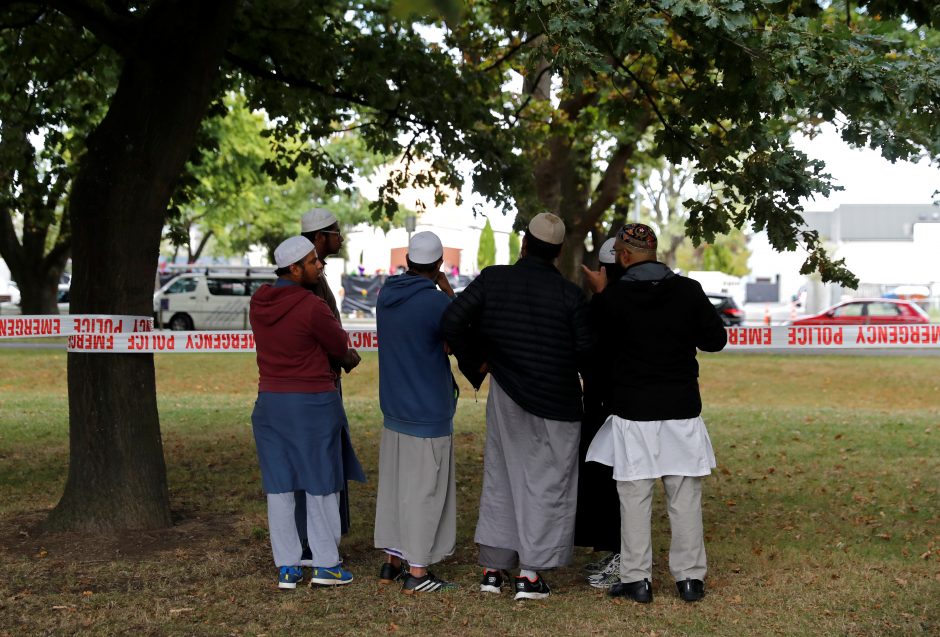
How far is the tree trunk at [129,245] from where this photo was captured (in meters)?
7.56

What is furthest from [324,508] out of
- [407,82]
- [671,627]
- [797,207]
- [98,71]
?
[98,71]

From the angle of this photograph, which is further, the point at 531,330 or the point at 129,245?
the point at 129,245

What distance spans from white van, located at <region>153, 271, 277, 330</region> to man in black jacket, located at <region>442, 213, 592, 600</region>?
28886 mm

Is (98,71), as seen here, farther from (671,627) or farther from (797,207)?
(671,627)

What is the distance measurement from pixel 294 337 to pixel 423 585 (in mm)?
1413

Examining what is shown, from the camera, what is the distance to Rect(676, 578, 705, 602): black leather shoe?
5945 mm

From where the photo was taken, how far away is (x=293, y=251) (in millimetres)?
6148

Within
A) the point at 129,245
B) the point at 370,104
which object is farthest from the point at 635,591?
the point at 370,104

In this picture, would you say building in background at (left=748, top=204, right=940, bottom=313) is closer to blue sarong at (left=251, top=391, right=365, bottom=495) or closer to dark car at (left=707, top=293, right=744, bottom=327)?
dark car at (left=707, top=293, right=744, bottom=327)

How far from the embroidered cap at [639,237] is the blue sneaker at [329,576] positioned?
2.25 m

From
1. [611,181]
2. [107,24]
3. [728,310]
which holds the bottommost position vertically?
[728,310]

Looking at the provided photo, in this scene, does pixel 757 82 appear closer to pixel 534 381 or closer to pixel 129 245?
pixel 534 381

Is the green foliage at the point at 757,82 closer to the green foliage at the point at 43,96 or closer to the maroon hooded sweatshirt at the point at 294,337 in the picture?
the maroon hooded sweatshirt at the point at 294,337

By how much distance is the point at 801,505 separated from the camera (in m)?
8.83
